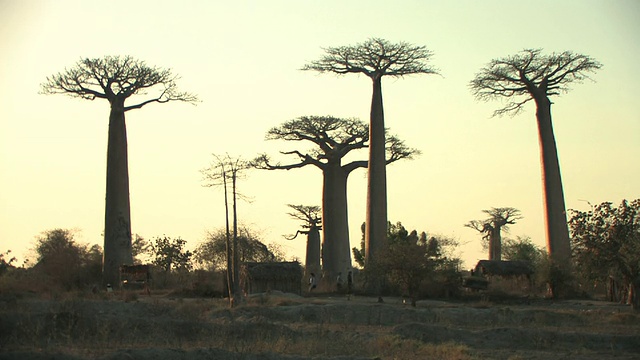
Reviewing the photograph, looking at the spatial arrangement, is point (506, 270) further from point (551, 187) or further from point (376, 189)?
point (376, 189)

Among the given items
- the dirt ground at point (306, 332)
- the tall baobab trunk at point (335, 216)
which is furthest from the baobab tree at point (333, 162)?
the dirt ground at point (306, 332)

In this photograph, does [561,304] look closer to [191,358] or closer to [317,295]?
[317,295]

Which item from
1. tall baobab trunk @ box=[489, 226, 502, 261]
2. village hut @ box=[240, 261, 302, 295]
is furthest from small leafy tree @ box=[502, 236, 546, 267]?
village hut @ box=[240, 261, 302, 295]

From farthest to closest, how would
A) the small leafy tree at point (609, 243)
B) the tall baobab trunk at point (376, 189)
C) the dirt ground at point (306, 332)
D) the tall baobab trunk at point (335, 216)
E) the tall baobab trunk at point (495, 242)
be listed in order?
the tall baobab trunk at point (495, 242)
the tall baobab trunk at point (335, 216)
the tall baobab trunk at point (376, 189)
the small leafy tree at point (609, 243)
the dirt ground at point (306, 332)

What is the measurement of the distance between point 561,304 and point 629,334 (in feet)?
25.3

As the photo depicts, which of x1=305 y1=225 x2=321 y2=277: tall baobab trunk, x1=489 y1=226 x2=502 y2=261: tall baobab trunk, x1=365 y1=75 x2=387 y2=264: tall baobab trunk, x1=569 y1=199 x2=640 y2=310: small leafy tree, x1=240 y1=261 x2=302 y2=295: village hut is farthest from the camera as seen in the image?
x1=489 y1=226 x2=502 y2=261: tall baobab trunk

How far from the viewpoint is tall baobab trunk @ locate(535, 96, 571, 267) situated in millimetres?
28250

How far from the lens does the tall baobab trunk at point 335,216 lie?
3331cm

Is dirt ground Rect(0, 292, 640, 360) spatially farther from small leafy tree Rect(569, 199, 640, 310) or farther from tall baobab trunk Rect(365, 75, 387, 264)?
tall baobab trunk Rect(365, 75, 387, 264)

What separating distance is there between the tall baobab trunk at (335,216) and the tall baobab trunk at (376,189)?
4.09 m

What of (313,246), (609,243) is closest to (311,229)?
(313,246)

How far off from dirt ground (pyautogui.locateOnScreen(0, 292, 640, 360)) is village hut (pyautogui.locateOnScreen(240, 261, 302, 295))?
4.64m

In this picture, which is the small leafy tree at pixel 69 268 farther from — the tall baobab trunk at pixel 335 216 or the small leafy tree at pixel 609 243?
the small leafy tree at pixel 609 243

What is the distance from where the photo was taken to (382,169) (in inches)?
1161
